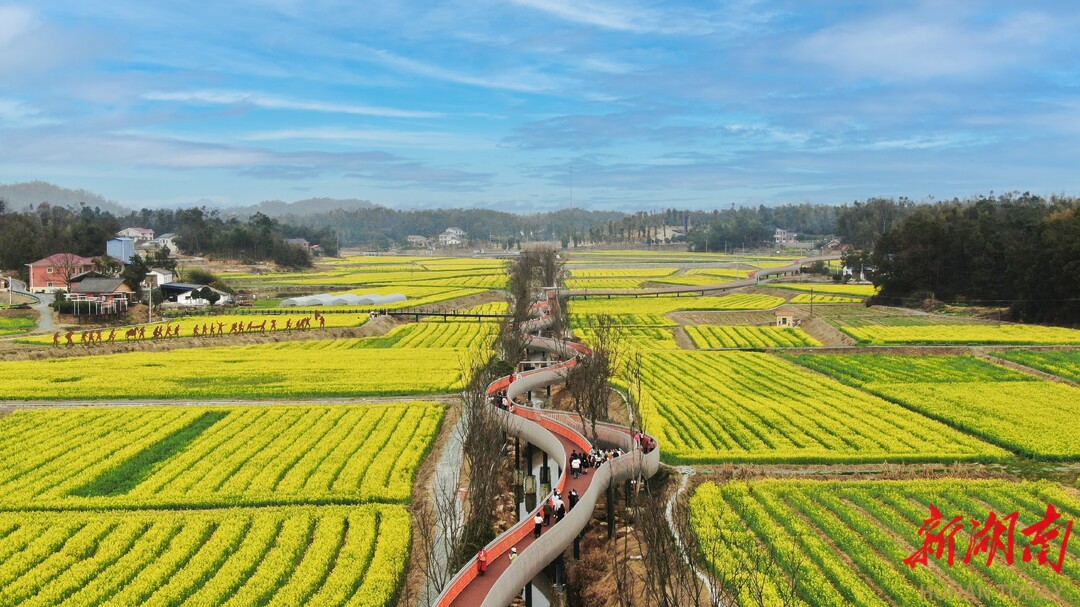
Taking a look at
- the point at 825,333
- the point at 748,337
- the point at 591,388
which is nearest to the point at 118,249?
the point at 748,337

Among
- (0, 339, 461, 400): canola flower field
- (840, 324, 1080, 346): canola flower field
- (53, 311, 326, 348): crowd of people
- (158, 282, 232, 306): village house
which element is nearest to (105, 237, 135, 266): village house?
(158, 282, 232, 306): village house

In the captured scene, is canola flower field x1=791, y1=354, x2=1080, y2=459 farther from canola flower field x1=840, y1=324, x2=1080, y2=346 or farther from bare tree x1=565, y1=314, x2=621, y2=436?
bare tree x1=565, y1=314, x2=621, y2=436

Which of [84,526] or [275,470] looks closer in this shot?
[84,526]

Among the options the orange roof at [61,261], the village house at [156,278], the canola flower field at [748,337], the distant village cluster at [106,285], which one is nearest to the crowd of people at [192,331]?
the distant village cluster at [106,285]

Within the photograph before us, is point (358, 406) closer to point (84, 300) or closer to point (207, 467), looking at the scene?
point (207, 467)

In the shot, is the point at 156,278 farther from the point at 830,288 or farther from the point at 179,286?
the point at 830,288

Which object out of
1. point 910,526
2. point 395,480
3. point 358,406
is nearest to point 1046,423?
point 910,526

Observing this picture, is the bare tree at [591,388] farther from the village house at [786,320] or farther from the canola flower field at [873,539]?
the village house at [786,320]
